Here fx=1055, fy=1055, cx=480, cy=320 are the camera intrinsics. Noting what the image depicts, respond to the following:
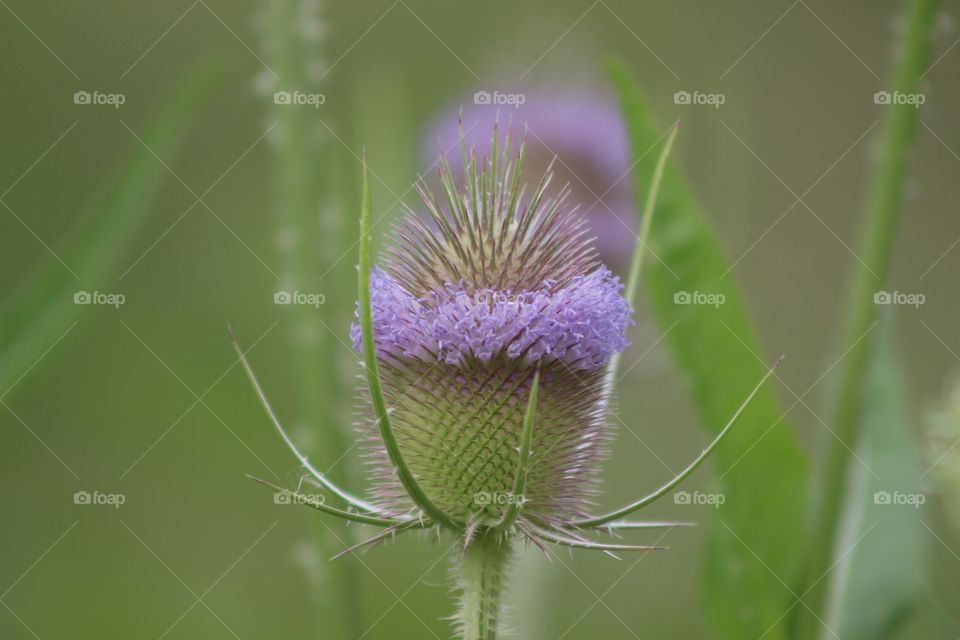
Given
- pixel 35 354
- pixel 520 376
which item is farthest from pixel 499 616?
pixel 35 354

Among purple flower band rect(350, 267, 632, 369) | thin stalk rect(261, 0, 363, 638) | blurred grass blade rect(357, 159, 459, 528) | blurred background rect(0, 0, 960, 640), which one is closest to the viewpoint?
blurred grass blade rect(357, 159, 459, 528)

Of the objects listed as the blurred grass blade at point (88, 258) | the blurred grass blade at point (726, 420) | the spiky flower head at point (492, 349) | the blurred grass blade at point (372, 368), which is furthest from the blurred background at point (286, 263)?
the blurred grass blade at point (372, 368)

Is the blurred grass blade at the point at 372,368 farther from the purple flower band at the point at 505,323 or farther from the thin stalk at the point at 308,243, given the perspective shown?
the thin stalk at the point at 308,243

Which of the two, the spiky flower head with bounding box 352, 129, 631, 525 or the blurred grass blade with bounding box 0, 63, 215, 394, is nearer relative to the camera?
the spiky flower head with bounding box 352, 129, 631, 525

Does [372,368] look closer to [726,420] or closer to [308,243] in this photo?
[308,243]

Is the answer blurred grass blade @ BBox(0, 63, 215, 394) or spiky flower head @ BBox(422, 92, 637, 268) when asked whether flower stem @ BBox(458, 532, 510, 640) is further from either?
spiky flower head @ BBox(422, 92, 637, 268)

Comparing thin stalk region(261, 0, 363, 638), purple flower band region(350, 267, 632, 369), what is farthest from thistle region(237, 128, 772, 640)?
thin stalk region(261, 0, 363, 638)

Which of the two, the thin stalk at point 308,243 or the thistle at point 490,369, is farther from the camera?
the thin stalk at point 308,243

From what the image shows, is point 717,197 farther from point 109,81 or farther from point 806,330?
point 109,81
